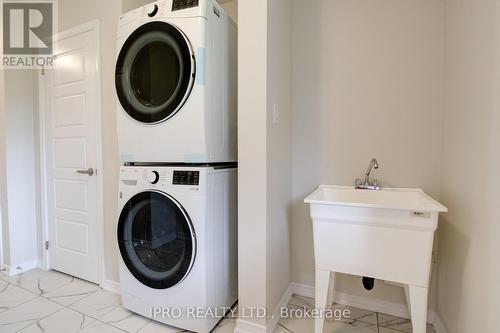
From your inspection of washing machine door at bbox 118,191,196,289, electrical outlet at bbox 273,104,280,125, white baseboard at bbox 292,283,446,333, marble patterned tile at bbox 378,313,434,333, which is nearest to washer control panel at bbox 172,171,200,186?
washing machine door at bbox 118,191,196,289

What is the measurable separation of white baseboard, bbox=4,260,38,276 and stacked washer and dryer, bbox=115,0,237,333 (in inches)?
56.3

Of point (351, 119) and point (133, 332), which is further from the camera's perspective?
point (351, 119)

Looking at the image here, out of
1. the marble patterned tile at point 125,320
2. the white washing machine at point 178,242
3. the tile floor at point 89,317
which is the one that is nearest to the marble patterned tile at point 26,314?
the tile floor at point 89,317

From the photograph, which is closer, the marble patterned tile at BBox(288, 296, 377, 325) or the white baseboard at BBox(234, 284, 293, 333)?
the white baseboard at BBox(234, 284, 293, 333)

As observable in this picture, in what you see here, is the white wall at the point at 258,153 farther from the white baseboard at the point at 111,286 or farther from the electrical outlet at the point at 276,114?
the white baseboard at the point at 111,286

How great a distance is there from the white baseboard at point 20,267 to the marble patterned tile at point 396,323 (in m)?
2.95

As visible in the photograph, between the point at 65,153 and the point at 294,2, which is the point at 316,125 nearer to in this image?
the point at 294,2

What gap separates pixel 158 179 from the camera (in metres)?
1.42

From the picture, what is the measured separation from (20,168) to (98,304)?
1.48 meters

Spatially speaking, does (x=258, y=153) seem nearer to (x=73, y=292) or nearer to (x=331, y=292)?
(x=331, y=292)

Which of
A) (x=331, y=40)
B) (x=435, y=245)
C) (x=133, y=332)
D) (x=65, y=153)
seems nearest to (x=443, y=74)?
(x=331, y=40)

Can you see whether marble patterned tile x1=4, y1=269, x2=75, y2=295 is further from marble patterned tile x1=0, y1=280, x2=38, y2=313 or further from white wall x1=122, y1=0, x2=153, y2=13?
white wall x1=122, y1=0, x2=153, y2=13

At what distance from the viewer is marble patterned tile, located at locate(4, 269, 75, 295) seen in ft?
6.42

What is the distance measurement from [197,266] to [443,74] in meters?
1.81
